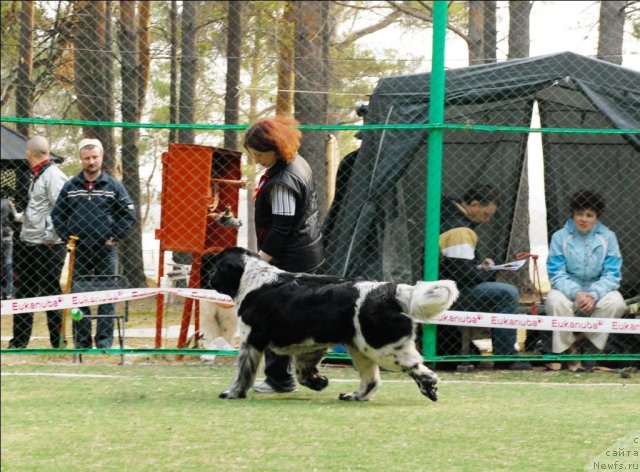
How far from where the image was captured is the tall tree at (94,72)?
41.3 ft

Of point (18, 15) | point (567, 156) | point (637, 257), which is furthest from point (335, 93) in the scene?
point (18, 15)

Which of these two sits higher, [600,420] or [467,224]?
[467,224]

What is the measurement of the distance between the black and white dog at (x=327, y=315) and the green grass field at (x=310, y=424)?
225mm

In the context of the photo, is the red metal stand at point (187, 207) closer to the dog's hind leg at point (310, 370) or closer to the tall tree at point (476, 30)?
the dog's hind leg at point (310, 370)

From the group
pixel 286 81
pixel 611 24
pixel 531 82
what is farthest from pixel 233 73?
pixel 611 24

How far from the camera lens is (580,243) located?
8.38 meters

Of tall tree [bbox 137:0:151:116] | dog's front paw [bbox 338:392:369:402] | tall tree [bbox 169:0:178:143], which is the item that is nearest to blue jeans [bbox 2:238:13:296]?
tall tree [bbox 169:0:178:143]

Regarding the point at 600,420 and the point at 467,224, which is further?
the point at 467,224

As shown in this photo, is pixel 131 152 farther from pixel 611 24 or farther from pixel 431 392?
pixel 431 392

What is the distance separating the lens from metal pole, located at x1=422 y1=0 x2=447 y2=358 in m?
8.06

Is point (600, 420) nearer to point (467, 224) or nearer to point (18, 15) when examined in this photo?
point (467, 224)

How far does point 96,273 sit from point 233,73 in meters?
3.97

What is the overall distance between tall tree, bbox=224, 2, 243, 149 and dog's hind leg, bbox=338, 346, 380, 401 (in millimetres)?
5374

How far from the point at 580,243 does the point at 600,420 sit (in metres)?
2.67
